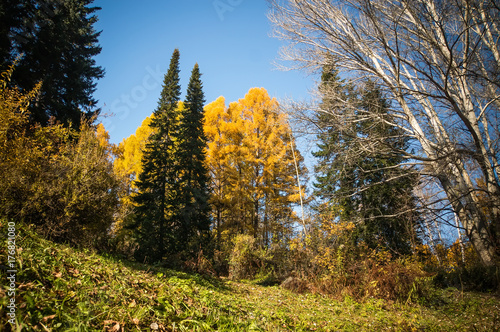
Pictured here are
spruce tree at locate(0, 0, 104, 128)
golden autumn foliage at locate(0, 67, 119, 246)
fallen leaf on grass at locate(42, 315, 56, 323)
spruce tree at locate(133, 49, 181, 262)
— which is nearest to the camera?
fallen leaf on grass at locate(42, 315, 56, 323)

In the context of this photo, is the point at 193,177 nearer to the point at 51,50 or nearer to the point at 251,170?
the point at 251,170

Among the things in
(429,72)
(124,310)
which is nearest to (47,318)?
(124,310)

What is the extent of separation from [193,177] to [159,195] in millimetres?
2029

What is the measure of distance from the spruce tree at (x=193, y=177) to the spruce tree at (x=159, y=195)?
0.40m

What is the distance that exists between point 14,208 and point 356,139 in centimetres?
745

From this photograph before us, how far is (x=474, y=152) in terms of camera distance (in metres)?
4.67

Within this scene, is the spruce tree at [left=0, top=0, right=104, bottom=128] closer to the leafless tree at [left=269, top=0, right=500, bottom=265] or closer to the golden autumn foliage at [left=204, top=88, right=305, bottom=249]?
the golden autumn foliage at [left=204, top=88, right=305, bottom=249]

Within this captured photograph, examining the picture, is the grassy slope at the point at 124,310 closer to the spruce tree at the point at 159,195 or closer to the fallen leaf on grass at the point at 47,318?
the fallen leaf on grass at the point at 47,318

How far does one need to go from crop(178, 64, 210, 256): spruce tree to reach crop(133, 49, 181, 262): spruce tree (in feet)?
1.32

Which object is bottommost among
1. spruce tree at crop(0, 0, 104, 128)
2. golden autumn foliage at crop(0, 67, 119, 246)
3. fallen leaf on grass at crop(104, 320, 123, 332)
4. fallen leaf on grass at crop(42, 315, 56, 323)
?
fallen leaf on grass at crop(104, 320, 123, 332)

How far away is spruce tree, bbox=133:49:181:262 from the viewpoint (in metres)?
10.6

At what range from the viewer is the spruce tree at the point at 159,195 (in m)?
10.6

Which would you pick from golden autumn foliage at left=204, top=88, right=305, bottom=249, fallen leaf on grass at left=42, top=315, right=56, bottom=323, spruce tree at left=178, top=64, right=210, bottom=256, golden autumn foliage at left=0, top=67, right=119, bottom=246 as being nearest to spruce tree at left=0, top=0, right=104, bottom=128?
golden autumn foliage at left=0, top=67, right=119, bottom=246

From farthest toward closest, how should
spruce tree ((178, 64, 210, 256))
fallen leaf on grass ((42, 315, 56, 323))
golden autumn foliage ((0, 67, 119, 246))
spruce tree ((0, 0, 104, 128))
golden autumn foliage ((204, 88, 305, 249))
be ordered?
1. golden autumn foliage ((204, 88, 305, 249))
2. spruce tree ((178, 64, 210, 256))
3. spruce tree ((0, 0, 104, 128))
4. golden autumn foliage ((0, 67, 119, 246))
5. fallen leaf on grass ((42, 315, 56, 323))
